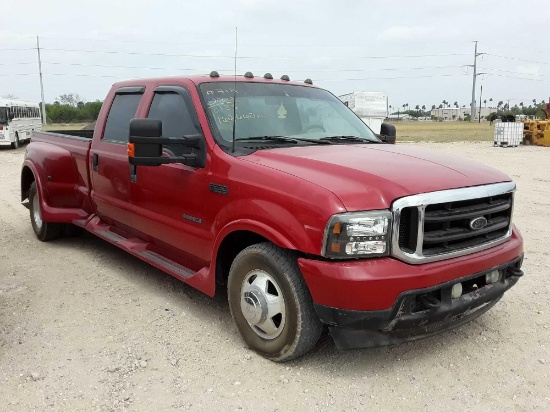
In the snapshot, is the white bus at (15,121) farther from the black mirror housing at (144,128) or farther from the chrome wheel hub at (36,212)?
the black mirror housing at (144,128)

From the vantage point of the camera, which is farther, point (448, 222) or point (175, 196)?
point (175, 196)

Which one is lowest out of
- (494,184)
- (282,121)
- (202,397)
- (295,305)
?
(202,397)

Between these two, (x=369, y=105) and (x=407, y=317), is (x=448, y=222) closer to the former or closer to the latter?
(x=407, y=317)

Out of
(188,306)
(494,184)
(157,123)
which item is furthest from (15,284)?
(494,184)

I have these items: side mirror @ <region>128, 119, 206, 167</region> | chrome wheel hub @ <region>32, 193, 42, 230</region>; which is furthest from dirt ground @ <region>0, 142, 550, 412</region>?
chrome wheel hub @ <region>32, 193, 42, 230</region>

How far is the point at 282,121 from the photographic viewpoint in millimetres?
4191

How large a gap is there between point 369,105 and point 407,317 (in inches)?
991

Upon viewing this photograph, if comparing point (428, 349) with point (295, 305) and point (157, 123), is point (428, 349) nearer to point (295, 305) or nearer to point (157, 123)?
point (295, 305)

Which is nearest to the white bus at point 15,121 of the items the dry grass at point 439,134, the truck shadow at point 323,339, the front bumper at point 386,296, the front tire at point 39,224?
the dry grass at point 439,134

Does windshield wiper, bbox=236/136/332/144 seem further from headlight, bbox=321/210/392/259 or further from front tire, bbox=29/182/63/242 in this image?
front tire, bbox=29/182/63/242

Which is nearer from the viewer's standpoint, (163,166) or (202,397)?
(202,397)

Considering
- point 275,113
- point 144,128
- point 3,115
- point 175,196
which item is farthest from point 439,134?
point 144,128

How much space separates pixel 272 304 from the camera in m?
3.31

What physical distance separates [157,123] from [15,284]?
253 cm
